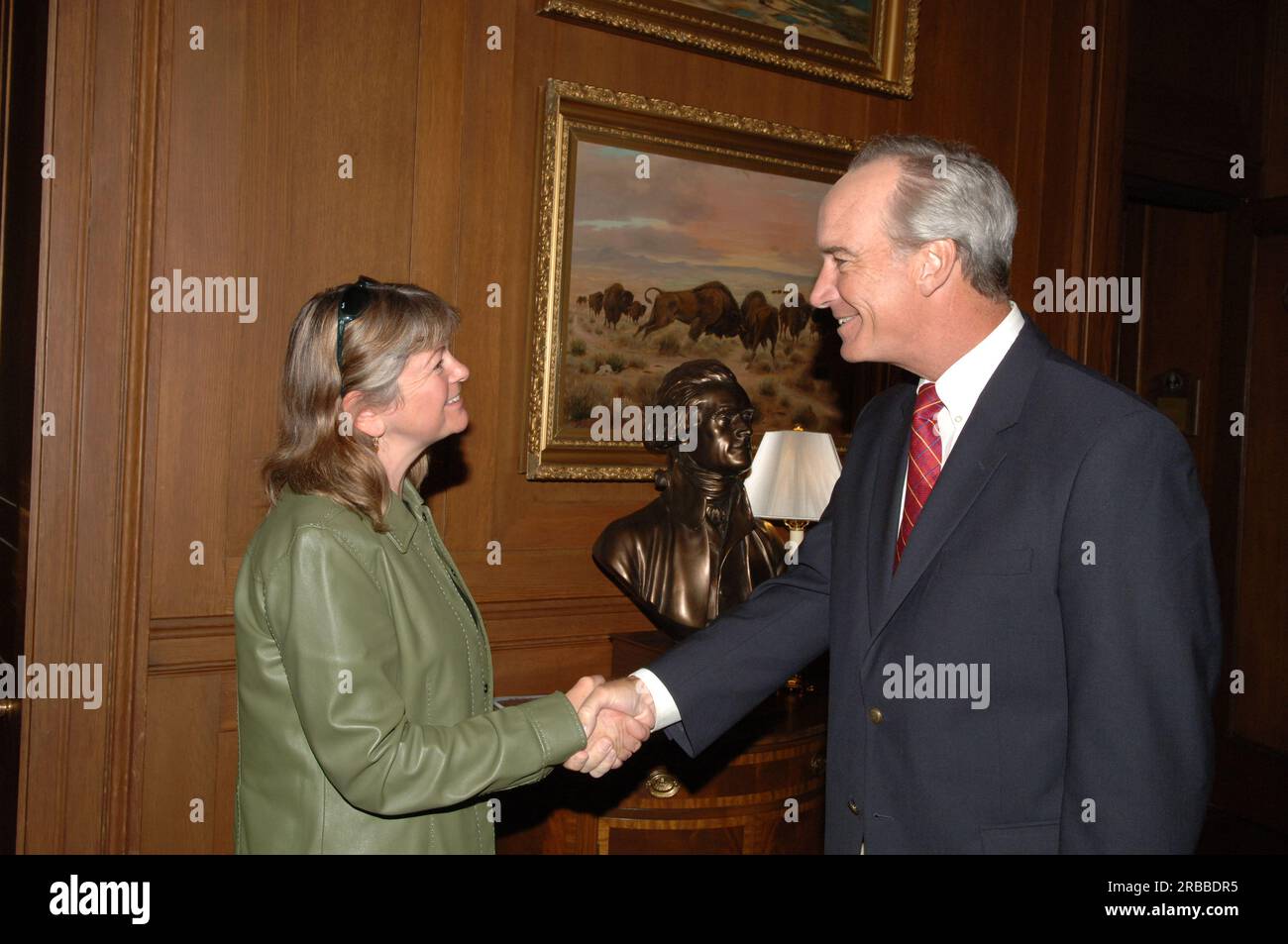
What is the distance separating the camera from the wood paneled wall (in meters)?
3.19

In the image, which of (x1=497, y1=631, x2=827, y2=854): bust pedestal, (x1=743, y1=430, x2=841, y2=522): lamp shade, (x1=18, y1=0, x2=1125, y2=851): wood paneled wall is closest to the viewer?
(x1=18, y1=0, x2=1125, y2=851): wood paneled wall

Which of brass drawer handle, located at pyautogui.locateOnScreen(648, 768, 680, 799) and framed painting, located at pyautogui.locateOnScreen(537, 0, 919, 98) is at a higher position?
framed painting, located at pyautogui.locateOnScreen(537, 0, 919, 98)

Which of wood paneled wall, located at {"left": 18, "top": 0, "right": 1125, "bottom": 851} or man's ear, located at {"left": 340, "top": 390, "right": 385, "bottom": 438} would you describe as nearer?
man's ear, located at {"left": 340, "top": 390, "right": 385, "bottom": 438}

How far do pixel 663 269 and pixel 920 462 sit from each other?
212cm

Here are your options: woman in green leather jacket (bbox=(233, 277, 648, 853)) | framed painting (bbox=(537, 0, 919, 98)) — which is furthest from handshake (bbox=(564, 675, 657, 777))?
framed painting (bbox=(537, 0, 919, 98))

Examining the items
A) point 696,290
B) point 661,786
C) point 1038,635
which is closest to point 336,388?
point 1038,635

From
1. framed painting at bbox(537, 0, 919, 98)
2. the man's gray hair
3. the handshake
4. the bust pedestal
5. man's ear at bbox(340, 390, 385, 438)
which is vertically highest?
framed painting at bbox(537, 0, 919, 98)

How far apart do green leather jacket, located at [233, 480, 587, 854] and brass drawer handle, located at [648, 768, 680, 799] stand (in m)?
1.11

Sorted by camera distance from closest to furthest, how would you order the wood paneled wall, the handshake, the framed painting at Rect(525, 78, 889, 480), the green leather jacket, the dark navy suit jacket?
the dark navy suit jacket, the green leather jacket, the handshake, the wood paneled wall, the framed painting at Rect(525, 78, 889, 480)

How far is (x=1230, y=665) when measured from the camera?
6332 millimetres

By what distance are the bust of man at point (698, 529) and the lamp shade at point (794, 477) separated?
155 millimetres

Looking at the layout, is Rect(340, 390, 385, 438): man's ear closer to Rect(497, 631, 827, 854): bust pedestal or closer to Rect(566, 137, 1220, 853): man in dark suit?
Rect(566, 137, 1220, 853): man in dark suit

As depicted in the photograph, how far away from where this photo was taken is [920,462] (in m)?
2.42

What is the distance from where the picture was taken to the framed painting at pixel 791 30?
4.16 m
